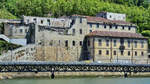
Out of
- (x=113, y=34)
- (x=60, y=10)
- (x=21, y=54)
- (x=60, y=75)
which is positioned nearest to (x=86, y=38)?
(x=113, y=34)

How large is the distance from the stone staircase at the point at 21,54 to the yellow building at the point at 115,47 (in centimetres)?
1300

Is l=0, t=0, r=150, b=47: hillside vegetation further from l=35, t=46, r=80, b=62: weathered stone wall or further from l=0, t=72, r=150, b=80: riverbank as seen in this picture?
l=0, t=72, r=150, b=80: riverbank

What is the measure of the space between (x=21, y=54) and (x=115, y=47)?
70.5 feet

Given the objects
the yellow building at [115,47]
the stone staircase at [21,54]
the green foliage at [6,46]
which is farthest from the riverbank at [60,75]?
the green foliage at [6,46]

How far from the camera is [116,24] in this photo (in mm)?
84625

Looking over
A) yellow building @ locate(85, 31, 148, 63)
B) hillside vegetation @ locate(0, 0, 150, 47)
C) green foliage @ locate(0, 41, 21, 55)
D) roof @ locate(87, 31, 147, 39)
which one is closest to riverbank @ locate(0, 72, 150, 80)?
yellow building @ locate(85, 31, 148, 63)

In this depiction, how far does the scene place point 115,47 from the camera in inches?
3036

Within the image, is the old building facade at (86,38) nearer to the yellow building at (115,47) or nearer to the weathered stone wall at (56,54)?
the yellow building at (115,47)

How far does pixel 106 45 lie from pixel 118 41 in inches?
134

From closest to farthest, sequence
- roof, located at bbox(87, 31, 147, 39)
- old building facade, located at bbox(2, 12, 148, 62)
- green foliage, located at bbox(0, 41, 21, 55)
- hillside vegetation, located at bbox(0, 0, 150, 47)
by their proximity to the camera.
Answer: green foliage, located at bbox(0, 41, 21, 55), old building facade, located at bbox(2, 12, 148, 62), roof, located at bbox(87, 31, 147, 39), hillside vegetation, located at bbox(0, 0, 150, 47)

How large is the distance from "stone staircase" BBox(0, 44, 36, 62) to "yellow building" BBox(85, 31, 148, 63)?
13.0m

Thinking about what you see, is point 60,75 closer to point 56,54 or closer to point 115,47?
point 56,54

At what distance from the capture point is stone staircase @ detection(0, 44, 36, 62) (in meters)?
65.1

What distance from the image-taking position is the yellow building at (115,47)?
75062 mm
